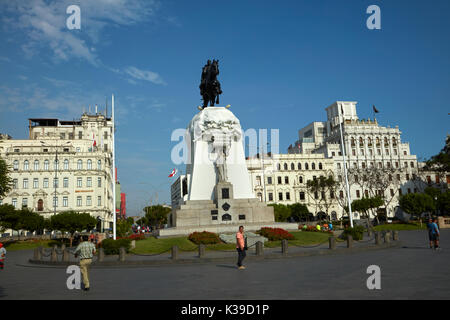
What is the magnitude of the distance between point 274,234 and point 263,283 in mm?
11959

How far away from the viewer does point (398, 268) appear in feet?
40.9

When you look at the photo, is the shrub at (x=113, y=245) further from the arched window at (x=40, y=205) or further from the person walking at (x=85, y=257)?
the arched window at (x=40, y=205)

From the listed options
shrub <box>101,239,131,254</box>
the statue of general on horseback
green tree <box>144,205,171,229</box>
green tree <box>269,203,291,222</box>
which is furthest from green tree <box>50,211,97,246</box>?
green tree <box>144,205,171,229</box>

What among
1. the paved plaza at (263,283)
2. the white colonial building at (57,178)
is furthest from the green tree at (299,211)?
the paved plaza at (263,283)

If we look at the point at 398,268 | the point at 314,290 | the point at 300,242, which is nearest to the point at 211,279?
the point at 314,290

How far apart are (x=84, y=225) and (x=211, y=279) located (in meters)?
34.7

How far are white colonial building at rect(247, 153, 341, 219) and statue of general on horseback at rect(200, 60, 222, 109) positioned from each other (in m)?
42.9

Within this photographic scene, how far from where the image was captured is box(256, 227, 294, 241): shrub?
22.3m

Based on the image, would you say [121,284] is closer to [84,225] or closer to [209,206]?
[209,206]

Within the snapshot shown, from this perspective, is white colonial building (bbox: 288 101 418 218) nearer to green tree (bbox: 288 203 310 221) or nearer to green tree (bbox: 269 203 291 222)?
green tree (bbox: 288 203 310 221)

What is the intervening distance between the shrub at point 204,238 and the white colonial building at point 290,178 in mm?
49937

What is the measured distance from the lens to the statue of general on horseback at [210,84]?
29.7 m

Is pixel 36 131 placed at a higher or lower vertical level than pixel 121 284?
higher

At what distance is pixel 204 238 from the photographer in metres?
21.6
